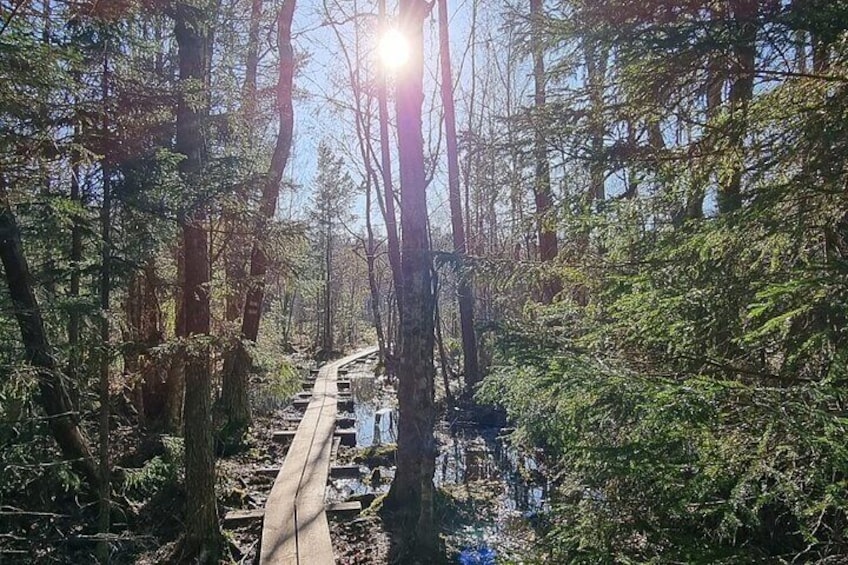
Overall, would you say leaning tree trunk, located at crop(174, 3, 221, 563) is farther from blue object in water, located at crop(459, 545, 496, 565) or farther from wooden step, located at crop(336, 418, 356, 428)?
wooden step, located at crop(336, 418, 356, 428)

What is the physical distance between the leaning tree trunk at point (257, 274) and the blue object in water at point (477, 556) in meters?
4.69

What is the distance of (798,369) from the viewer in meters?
2.43

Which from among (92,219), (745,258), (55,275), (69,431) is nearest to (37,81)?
(92,219)

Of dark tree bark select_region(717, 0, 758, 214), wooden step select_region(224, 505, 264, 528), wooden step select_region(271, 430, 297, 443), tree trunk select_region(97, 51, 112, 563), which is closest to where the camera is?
dark tree bark select_region(717, 0, 758, 214)

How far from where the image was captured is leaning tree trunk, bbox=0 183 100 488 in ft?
14.3

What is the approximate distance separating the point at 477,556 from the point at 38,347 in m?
4.60

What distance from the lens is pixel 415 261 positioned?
5.63 m

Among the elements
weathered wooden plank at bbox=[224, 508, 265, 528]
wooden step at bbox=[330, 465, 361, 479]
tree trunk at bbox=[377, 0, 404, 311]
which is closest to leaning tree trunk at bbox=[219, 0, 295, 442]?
wooden step at bbox=[330, 465, 361, 479]

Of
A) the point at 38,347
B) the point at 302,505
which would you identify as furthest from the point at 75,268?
the point at 302,505

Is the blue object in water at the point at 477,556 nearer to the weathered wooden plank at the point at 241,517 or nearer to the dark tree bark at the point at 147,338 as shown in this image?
the weathered wooden plank at the point at 241,517

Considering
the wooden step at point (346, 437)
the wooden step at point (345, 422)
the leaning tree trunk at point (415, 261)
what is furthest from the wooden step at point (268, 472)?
the wooden step at point (345, 422)

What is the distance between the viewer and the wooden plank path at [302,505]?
4863 millimetres

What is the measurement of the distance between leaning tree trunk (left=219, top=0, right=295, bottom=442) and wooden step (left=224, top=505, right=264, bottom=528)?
2920 mm

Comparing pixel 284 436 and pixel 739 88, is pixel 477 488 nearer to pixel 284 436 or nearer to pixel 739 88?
pixel 284 436
